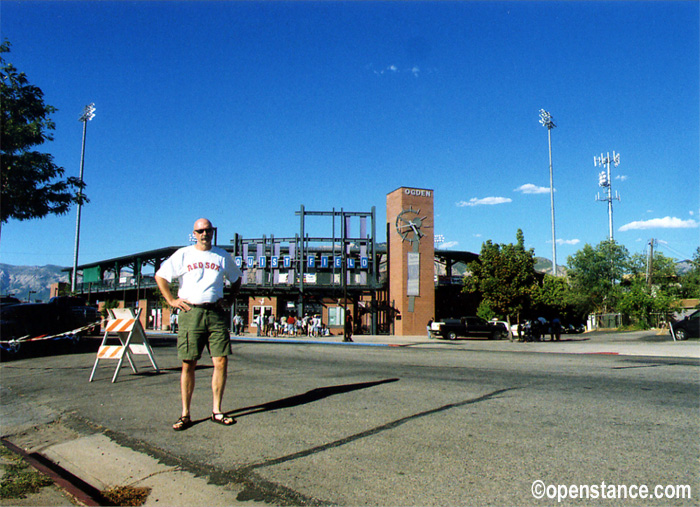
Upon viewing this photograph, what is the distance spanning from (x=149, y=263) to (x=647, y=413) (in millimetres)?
67177

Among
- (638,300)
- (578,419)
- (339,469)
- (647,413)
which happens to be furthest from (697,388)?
(638,300)

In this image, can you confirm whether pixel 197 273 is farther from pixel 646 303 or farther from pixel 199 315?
pixel 646 303

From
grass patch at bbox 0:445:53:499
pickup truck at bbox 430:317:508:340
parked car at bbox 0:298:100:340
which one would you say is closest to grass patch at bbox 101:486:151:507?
grass patch at bbox 0:445:53:499

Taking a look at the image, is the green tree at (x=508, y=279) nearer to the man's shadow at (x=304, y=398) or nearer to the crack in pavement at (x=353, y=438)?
the man's shadow at (x=304, y=398)

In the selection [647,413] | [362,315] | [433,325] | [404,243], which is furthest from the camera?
[362,315]

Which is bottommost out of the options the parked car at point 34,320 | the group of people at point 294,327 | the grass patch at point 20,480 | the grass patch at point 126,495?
the group of people at point 294,327

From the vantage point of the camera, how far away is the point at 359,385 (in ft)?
21.9

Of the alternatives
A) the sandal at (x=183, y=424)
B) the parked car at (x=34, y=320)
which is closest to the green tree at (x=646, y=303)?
the parked car at (x=34, y=320)

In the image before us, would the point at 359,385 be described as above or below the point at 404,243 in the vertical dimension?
below

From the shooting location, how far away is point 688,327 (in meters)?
24.4

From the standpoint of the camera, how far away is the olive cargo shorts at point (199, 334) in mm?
4594

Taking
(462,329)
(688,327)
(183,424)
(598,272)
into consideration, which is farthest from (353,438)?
(598,272)

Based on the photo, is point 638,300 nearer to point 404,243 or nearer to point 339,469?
point 404,243

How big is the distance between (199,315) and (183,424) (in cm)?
97
